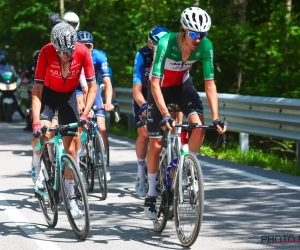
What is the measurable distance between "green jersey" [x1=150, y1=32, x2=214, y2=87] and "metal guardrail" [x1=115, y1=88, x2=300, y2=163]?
4058 millimetres

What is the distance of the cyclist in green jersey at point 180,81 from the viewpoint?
24.3ft

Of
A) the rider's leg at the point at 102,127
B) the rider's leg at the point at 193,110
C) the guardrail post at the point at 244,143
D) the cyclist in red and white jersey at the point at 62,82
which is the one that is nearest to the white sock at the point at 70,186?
the cyclist in red and white jersey at the point at 62,82

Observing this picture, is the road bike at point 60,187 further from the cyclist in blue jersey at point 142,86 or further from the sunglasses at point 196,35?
the sunglasses at point 196,35

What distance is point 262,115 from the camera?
12.9 m

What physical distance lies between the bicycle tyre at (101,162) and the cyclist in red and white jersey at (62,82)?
1064 millimetres

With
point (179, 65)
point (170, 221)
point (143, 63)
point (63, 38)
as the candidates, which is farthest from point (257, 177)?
point (63, 38)

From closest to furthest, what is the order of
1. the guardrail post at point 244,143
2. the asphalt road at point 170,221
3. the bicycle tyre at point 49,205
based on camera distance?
1. the asphalt road at point 170,221
2. the bicycle tyre at point 49,205
3. the guardrail post at point 244,143

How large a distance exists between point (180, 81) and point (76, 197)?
1.48m

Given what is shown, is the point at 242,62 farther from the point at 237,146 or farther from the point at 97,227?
the point at 97,227

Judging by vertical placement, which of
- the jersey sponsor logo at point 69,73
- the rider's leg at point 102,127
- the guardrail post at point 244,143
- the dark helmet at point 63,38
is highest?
the dark helmet at point 63,38

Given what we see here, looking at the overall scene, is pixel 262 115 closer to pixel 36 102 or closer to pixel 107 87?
pixel 107 87

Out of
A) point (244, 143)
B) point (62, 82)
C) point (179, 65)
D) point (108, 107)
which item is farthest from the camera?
point (244, 143)

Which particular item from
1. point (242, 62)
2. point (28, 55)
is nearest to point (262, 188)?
point (242, 62)

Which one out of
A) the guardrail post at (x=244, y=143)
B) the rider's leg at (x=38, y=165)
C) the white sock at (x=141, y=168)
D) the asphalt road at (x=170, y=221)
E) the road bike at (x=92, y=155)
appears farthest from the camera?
the guardrail post at (x=244, y=143)
